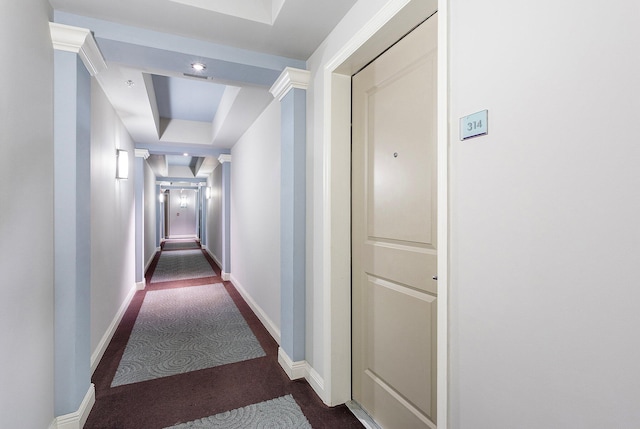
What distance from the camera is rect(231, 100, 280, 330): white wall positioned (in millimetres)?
3098

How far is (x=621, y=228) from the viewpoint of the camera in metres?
0.71

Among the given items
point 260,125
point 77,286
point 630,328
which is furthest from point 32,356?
point 260,125

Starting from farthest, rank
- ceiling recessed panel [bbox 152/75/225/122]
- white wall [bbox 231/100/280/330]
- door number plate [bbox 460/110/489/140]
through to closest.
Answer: ceiling recessed panel [bbox 152/75/225/122] < white wall [bbox 231/100/280/330] < door number plate [bbox 460/110/489/140]

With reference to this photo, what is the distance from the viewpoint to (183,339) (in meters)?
3.10

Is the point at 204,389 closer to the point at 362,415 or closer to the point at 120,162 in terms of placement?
the point at 362,415

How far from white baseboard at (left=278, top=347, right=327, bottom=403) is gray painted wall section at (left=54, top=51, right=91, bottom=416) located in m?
1.33

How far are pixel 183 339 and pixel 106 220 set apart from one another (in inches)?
55.3

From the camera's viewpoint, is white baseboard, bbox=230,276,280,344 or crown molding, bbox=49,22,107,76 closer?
crown molding, bbox=49,22,107,76

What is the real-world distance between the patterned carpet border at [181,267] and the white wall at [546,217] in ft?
19.2

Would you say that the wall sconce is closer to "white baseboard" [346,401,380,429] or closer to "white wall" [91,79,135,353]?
"white wall" [91,79,135,353]

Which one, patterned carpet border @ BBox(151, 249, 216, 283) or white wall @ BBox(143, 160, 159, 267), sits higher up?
white wall @ BBox(143, 160, 159, 267)

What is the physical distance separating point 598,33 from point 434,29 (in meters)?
0.72

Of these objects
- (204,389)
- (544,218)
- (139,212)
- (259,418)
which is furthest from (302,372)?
(139,212)

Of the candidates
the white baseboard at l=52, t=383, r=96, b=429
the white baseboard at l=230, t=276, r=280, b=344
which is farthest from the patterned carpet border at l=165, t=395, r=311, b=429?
the white baseboard at l=230, t=276, r=280, b=344
